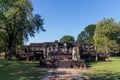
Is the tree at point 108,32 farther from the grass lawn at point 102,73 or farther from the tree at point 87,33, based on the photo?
the tree at point 87,33

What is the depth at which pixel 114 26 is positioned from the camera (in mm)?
71250

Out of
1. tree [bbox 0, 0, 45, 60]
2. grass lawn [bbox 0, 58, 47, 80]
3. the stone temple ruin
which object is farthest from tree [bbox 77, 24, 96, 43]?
grass lawn [bbox 0, 58, 47, 80]

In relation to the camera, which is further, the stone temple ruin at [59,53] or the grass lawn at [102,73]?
the stone temple ruin at [59,53]

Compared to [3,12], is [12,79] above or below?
below

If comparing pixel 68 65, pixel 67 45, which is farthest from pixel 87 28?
pixel 68 65

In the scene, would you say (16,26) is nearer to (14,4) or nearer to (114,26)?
(14,4)

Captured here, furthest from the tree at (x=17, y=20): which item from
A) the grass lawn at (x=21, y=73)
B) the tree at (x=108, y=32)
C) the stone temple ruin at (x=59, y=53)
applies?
the tree at (x=108, y=32)

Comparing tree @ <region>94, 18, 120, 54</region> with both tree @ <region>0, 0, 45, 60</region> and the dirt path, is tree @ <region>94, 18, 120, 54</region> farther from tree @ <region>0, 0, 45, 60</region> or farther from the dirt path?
the dirt path

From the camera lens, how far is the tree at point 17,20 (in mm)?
39375

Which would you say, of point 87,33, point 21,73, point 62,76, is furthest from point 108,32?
point 87,33

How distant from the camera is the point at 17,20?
39625 mm

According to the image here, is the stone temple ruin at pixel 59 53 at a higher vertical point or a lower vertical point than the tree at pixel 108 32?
lower

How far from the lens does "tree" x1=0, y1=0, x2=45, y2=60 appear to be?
3938cm

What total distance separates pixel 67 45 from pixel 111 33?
81.2 ft
